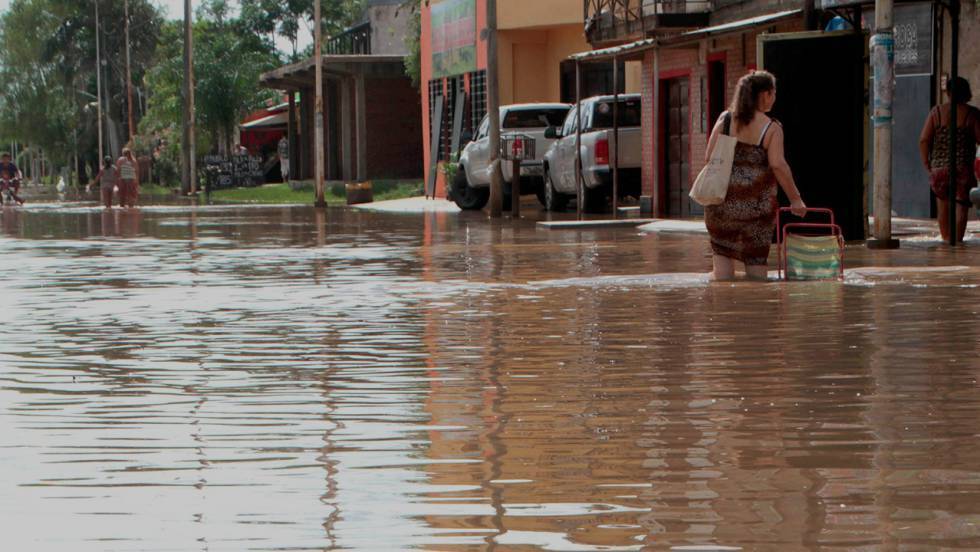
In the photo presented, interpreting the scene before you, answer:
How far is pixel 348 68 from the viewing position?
5734 centimetres

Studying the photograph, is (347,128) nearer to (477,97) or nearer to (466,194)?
(477,97)

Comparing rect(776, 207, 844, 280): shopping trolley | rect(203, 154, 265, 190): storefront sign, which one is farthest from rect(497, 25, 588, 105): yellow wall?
rect(776, 207, 844, 280): shopping trolley

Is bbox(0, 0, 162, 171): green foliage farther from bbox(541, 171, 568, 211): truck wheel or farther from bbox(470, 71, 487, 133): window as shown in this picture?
bbox(541, 171, 568, 211): truck wheel

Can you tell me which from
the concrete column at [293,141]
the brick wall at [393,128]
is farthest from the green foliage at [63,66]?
the brick wall at [393,128]

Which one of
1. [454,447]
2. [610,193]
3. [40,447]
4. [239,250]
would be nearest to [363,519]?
[454,447]

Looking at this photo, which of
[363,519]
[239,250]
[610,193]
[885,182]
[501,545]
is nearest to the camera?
[501,545]

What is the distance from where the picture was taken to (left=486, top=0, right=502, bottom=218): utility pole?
110 feet

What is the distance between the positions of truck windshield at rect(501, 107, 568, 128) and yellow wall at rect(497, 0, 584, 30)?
16.9 feet

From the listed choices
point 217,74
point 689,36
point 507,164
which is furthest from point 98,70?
point 689,36

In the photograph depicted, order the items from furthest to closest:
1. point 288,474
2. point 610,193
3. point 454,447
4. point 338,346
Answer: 1. point 610,193
2. point 338,346
3. point 454,447
4. point 288,474

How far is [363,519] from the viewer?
18.2 feet

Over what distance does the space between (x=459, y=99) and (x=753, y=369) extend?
38.4 metres

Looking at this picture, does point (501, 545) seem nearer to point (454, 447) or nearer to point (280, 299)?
point (454, 447)

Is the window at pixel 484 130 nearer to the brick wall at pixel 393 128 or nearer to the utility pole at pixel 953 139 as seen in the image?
the utility pole at pixel 953 139
